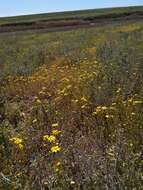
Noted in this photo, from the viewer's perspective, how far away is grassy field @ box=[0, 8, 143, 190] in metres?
4.34

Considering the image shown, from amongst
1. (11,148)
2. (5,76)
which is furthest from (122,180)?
(5,76)

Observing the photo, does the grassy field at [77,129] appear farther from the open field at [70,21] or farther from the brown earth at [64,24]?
the open field at [70,21]

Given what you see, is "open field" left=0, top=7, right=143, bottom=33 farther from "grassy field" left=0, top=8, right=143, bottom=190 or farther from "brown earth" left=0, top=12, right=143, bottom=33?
"grassy field" left=0, top=8, right=143, bottom=190

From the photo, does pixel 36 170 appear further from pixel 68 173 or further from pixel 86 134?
pixel 86 134

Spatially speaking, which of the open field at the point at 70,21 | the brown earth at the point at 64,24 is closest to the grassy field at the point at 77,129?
the brown earth at the point at 64,24

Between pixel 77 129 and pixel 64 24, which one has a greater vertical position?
pixel 77 129

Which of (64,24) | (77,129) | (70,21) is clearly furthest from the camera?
(70,21)

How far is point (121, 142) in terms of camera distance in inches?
182

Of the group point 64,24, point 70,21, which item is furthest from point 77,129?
point 70,21

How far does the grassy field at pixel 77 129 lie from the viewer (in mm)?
4340

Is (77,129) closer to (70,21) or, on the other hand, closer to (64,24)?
(64,24)

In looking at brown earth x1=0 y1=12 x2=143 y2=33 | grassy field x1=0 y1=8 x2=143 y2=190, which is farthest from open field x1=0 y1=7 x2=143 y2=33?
grassy field x1=0 y1=8 x2=143 y2=190

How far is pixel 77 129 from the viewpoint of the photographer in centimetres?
643

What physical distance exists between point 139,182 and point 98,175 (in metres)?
0.45
